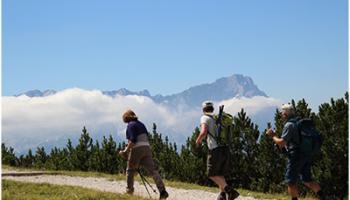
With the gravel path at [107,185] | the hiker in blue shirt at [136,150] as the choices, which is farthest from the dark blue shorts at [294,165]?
the gravel path at [107,185]

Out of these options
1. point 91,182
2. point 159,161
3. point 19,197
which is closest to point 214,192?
point 91,182

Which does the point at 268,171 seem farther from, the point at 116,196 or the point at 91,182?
the point at 116,196

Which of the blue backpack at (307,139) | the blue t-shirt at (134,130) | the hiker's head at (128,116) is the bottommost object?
the blue backpack at (307,139)

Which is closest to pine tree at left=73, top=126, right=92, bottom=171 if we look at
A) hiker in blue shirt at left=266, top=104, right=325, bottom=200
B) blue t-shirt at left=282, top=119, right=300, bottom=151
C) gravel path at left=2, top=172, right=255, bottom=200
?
gravel path at left=2, top=172, right=255, bottom=200

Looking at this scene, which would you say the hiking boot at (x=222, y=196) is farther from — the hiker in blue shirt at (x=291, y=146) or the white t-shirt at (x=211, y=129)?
the hiker in blue shirt at (x=291, y=146)

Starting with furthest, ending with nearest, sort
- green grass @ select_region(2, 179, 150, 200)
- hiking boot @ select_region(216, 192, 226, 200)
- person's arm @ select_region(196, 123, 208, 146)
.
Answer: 1. hiking boot @ select_region(216, 192, 226, 200)
2. person's arm @ select_region(196, 123, 208, 146)
3. green grass @ select_region(2, 179, 150, 200)

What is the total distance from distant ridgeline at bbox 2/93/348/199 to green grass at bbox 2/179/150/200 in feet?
14.5

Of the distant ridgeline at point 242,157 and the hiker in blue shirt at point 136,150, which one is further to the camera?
the distant ridgeline at point 242,157

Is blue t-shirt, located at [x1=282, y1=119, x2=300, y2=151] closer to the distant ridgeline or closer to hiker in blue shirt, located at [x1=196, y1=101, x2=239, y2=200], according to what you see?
hiker in blue shirt, located at [x1=196, y1=101, x2=239, y2=200]

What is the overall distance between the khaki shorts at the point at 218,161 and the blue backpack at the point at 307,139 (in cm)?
153

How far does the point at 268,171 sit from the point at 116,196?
10.9 m

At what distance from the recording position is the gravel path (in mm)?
14977

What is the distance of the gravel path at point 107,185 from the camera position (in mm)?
14977

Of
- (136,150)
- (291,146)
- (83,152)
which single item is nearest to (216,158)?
(291,146)
